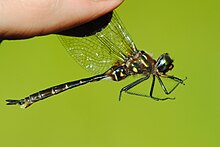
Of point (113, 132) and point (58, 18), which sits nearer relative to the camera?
point (58, 18)

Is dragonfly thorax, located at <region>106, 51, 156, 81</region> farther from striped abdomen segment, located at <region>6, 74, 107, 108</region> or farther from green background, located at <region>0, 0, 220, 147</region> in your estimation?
green background, located at <region>0, 0, 220, 147</region>

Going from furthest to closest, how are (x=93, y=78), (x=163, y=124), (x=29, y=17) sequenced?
(x=163, y=124) → (x=93, y=78) → (x=29, y=17)

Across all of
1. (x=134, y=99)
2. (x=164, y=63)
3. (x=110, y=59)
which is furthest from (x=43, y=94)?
(x=134, y=99)

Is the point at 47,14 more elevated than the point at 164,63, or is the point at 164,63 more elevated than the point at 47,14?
the point at 47,14

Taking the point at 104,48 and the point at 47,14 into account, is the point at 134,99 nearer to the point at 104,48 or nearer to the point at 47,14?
the point at 104,48

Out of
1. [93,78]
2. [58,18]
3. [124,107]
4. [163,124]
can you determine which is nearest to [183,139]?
[163,124]

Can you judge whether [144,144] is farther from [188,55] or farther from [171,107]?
[188,55]
